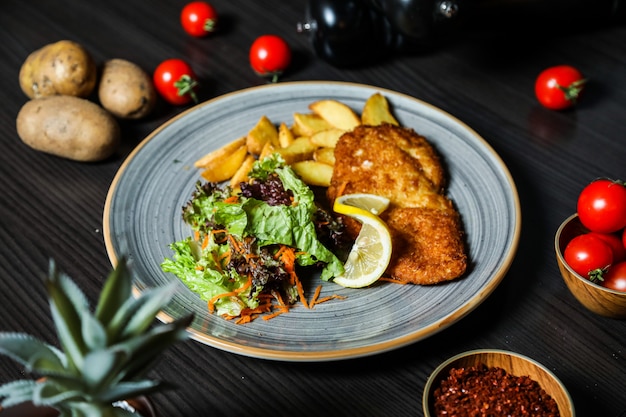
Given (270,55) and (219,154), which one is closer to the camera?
(219,154)

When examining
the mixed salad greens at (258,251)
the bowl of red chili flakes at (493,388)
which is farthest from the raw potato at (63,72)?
the bowl of red chili flakes at (493,388)

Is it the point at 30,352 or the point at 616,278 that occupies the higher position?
the point at 30,352

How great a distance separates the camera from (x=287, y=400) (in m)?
2.28

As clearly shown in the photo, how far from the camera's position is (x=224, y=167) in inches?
119

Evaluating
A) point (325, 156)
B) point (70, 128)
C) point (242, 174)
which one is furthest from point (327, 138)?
point (70, 128)

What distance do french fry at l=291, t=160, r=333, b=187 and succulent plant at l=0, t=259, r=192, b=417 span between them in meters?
1.51

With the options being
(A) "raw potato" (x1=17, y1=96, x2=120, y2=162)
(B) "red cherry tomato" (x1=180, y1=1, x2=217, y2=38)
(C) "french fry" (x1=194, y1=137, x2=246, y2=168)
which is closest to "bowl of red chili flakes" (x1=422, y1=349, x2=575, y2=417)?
(C) "french fry" (x1=194, y1=137, x2=246, y2=168)

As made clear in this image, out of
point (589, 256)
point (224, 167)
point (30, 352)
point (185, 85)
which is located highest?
point (30, 352)

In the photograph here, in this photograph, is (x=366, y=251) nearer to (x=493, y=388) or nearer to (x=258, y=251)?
(x=258, y=251)

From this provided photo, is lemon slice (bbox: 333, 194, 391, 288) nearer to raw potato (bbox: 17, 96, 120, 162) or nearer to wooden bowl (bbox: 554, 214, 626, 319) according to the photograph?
wooden bowl (bbox: 554, 214, 626, 319)

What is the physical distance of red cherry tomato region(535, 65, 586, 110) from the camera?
3.36 meters

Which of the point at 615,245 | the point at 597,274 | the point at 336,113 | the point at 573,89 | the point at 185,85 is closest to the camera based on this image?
the point at 597,274

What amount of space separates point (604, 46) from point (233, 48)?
2.05 m

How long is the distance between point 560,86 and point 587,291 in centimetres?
133
